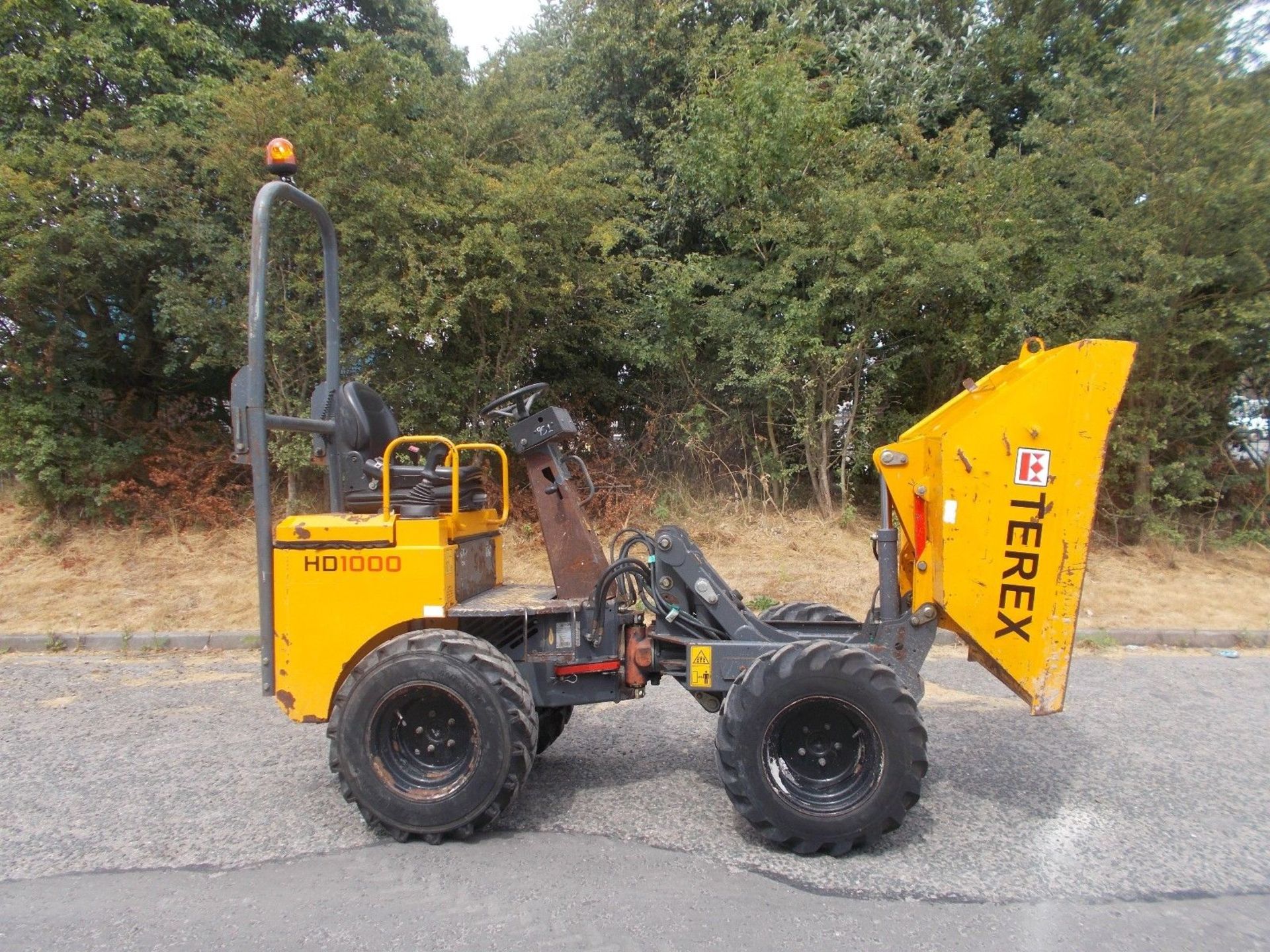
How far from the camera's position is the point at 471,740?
3869mm

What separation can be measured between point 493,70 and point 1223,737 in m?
11.2

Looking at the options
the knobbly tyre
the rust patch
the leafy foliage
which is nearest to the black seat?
the knobbly tyre

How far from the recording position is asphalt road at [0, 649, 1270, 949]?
3172 mm

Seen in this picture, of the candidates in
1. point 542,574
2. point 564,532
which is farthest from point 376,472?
point 542,574

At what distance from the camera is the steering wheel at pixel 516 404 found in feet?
15.1

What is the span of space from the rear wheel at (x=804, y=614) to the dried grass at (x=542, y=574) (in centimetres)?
406

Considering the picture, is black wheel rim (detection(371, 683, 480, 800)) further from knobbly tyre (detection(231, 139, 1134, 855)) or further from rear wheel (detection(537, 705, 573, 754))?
rear wheel (detection(537, 705, 573, 754))

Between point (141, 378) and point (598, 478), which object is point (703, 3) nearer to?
point (598, 478)

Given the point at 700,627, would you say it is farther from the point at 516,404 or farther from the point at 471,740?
the point at 516,404

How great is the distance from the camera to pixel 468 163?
1073 centimetres

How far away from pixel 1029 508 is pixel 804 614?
1.55 m

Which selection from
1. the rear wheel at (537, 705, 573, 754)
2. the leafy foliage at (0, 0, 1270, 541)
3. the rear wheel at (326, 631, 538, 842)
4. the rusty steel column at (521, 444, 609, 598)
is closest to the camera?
the rear wheel at (326, 631, 538, 842)

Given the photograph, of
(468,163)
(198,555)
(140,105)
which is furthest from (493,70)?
(198,555)

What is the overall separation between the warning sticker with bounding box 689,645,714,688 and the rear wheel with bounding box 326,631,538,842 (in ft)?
2.51
